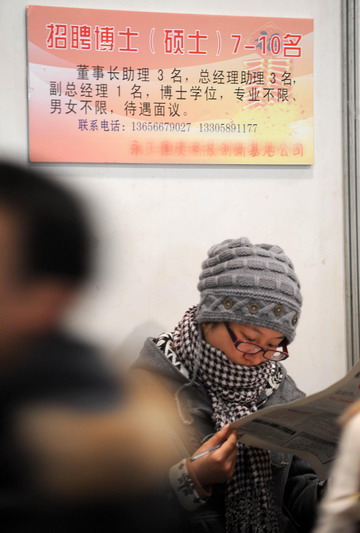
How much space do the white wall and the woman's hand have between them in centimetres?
48

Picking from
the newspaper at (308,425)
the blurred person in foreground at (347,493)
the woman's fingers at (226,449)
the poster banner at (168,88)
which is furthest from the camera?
the poster banner at (168,88)

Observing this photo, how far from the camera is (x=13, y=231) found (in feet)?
2.05

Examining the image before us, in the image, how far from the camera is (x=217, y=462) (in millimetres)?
1339

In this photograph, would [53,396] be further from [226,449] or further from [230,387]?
[230,387]

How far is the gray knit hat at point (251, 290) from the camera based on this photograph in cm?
141

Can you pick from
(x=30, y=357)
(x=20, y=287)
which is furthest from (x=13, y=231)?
(x=30, y=357)

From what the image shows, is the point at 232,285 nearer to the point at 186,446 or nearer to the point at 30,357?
the point at 186,446

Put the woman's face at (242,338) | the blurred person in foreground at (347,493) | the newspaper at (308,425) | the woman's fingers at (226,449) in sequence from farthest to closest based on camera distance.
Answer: the woman's face at (242,338), the woman's fingers at (226,449), the newspaper at (308,425), the blurred person in foreground at (347,493)

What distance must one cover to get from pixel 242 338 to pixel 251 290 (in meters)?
0.12

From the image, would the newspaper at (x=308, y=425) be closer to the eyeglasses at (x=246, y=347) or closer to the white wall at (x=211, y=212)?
the eyeglasses at (x=246, y=347)

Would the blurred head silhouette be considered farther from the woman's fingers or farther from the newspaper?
the woman's fingers

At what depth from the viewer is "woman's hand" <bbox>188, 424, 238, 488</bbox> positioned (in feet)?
4.39

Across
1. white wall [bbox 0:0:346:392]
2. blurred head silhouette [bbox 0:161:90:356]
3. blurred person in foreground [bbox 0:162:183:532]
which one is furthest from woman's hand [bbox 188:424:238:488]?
blurred head silhouette [bbox 0:161:90:356]

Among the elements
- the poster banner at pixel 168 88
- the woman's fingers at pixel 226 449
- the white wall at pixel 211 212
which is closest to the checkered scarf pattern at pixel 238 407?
the woman's fingers at pixel 226 449
